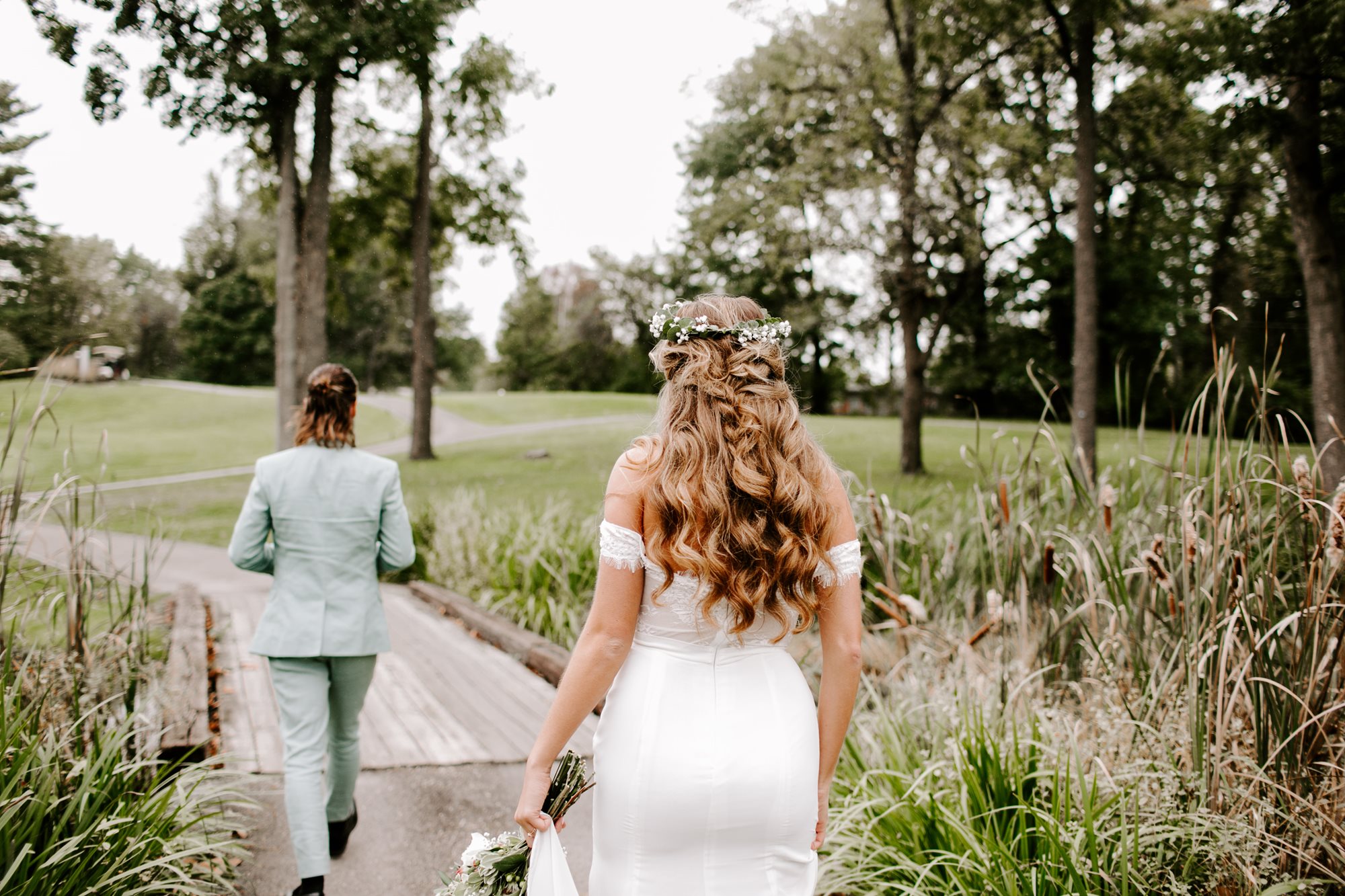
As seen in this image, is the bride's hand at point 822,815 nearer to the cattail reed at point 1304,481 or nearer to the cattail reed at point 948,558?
the cattail reed at point 1304,481

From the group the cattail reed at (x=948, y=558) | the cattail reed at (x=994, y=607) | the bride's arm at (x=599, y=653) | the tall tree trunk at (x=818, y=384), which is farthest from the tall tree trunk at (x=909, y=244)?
the tall tree trunk at (x=818, y=384)

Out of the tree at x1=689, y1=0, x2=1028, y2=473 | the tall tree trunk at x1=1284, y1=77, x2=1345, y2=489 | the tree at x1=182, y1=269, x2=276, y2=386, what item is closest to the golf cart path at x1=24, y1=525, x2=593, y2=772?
the tall tree trunk at x1=1284, y1=77, x2=1345, y2=489

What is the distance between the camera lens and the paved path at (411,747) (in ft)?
10.6

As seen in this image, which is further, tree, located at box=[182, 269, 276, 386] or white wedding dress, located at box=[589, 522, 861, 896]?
tree, located at box=[182, 269, 276, 386]

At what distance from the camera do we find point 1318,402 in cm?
827

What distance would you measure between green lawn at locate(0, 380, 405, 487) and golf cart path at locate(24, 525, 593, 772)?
31.6 feet

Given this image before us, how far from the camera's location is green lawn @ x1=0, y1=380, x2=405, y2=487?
1881 cm

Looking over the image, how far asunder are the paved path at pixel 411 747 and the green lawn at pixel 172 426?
10.2 metres

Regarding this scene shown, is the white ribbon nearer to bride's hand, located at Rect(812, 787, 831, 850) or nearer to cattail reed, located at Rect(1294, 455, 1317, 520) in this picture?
bride's hand, located at Rect(812, 787, 831, 850)

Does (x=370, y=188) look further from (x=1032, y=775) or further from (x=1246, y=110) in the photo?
(x=1032, y=775)

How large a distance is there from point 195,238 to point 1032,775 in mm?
64089

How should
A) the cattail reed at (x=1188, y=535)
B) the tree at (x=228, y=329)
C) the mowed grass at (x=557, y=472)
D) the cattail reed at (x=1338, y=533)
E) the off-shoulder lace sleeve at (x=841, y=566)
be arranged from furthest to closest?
the tree at (x=228, y=329), the mowed grass at (x=557, y=472), the cattail reed at (x=1188, y=535), the cattail reed at (x=1338, y=533), the off-shoulder lace sleeve at (x=841, y=566)

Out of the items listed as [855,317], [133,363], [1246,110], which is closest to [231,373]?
[133,363]

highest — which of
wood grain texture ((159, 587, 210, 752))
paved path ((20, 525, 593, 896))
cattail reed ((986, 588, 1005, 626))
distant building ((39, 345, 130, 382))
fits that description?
distant building ((39, 345, 130, 382))
